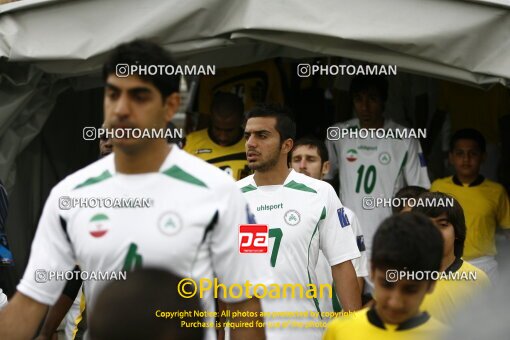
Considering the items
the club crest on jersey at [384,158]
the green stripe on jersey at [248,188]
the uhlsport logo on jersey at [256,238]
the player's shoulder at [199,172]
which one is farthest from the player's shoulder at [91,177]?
the club crest on jersey at [384,158]

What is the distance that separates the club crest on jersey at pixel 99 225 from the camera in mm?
4406

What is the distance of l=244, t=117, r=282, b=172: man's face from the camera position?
22.5 feet

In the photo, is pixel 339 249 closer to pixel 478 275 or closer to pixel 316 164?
pixel 478 275

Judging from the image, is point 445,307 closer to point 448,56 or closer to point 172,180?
point 172,180

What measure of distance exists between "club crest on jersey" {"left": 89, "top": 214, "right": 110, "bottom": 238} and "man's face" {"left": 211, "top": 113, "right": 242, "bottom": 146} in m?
4.38

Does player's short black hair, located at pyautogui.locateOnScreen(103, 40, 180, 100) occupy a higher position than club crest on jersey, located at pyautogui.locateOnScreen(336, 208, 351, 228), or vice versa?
player's short black hair, located at pyautogui.locateOnScreen(103, 40, 180, 100)

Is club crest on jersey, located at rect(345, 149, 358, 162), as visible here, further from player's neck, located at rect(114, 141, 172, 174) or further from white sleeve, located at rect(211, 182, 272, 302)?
player's neck, located at rect(114, 141, 172, 174)

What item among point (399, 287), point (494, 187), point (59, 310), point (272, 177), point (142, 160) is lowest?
point (59, 310)

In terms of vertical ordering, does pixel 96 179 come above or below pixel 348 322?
above

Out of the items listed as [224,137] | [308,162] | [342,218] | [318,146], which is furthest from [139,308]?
[224,137]

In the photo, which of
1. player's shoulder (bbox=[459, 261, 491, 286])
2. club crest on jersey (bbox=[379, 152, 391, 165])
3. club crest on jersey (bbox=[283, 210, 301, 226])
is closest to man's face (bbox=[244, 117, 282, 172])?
club crest on jersey (bbox=[283, 210, 301, 226])

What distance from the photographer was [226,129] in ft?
28.8

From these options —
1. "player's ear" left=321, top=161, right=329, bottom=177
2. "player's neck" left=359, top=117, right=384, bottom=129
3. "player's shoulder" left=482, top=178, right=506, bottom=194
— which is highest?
"player's neck" left=359, top=117, right=384, bottom=129

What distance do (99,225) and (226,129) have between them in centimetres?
441
